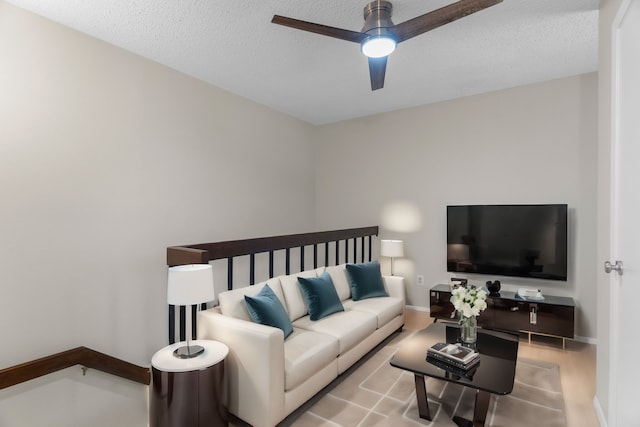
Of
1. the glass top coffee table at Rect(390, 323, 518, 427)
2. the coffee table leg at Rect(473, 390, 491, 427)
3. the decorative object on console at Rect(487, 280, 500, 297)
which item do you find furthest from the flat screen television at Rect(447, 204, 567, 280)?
the coffee table leg at Rect(473, 390, 491, 427)

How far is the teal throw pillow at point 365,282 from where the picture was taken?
364 cm

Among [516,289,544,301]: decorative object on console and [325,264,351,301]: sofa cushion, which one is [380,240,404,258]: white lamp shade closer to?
[325,264,351,301]: sofa cushion

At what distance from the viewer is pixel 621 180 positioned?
1.86 m

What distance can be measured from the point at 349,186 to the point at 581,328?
3296 millimetres

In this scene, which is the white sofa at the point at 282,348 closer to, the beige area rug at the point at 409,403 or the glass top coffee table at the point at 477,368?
the beige area rug at the point at 409,403

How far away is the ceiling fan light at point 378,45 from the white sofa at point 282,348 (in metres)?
1.90

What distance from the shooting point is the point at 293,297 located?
9.79 feet

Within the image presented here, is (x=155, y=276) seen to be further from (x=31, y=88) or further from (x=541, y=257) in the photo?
(x=541, y=257)

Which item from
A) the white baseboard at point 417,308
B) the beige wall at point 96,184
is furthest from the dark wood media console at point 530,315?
the beige wall at point 96,184

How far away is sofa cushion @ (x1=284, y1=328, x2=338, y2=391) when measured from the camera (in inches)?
85.7

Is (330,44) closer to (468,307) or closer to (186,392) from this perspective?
(468,307)

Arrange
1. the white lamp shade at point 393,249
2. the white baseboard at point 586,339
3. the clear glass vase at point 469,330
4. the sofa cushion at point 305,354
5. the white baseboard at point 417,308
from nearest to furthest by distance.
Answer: the sofa cushion at point 305,354 → the clear glass vase at point 469,330 → the white baseboard at point 586,339 → the white lamp shade at point 393,249 → the white baseboard at point 417,308

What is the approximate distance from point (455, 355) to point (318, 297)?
1.23 metres

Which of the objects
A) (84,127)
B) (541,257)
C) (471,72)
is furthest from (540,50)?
(84,127)
